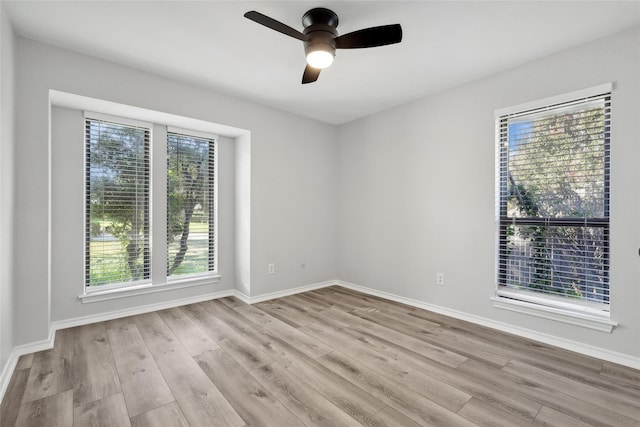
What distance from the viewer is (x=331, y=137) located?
15.4 ft

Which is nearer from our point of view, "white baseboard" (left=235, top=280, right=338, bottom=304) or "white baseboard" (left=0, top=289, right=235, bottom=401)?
"white baseboard" (left=0, top=289, right=235, bottom=401)

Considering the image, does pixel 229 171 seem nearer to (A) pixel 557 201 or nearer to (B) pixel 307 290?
(B) pixel 307 290

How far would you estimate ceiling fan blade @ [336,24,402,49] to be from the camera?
6.21ft

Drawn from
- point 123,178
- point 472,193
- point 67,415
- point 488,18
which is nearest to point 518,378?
point 472,193

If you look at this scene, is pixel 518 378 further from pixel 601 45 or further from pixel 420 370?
pixel 601 45

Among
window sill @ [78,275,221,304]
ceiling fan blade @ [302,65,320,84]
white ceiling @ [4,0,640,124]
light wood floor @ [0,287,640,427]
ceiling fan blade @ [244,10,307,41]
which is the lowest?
light wood floor @ [0,287,640,427]

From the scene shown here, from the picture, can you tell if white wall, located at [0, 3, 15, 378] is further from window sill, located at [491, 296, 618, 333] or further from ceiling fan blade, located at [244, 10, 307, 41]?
window sill, located at [491, 296, 618, 333]

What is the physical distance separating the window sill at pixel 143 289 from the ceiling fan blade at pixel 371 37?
3.17 m

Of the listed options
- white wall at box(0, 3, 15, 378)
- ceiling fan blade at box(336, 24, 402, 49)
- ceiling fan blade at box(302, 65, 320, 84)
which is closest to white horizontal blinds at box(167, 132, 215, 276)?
white wall at box(0, 3, 15, 378)

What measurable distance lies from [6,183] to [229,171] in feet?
7.47

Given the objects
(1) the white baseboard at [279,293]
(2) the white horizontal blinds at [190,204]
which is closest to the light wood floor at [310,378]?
(1) the white baseboard at [279,293]

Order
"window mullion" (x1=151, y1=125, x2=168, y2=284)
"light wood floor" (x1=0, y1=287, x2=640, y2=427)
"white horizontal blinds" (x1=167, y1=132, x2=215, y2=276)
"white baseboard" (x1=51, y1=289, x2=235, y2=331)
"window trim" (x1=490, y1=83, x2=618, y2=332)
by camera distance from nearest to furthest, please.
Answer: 1. "light wood floor" (x1=0, y1=287, x2=640, y2=427)
2. "window trim" (x1=490, y1=83, x2=618, y2=332)
3. "white baseboard" (x1=51, y1=289, x2=235, y2=331)
4. "window mullion" (x1=151, y1=125, x2=168, y2=284)
5. "white horizontal blinds" (x1=167, y1=132, x2=215, y2=276)

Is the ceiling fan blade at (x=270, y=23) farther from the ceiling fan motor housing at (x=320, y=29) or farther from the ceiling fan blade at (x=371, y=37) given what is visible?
the ceiling fan blade at (x=371, y=37)

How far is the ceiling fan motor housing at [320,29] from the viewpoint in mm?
2051
